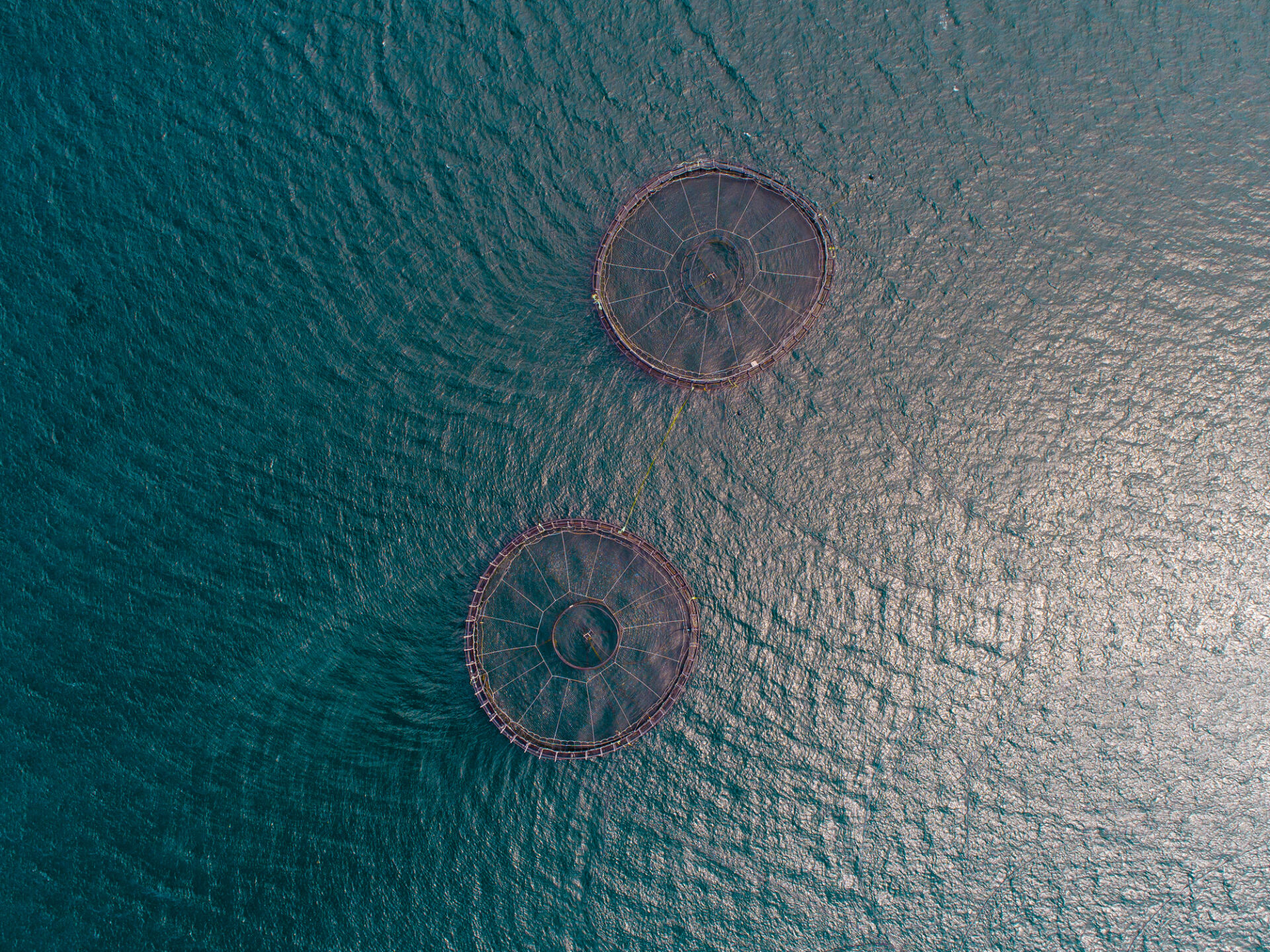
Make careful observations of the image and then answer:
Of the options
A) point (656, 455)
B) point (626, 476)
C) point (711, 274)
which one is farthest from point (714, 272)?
point (626, 476)

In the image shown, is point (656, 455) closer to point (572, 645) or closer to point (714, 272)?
point (714, 272)

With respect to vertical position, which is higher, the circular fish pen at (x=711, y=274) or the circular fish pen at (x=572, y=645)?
the circular fish pen at (x=711, y=274)

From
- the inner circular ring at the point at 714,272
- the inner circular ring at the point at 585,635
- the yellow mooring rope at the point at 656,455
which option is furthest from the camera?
the yellow mooring rope at the point at 656,455

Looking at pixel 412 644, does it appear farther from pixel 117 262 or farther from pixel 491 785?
pixel 117 262

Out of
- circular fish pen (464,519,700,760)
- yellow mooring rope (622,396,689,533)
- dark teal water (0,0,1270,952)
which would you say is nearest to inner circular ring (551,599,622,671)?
circular fish pen (464,519,700,760)

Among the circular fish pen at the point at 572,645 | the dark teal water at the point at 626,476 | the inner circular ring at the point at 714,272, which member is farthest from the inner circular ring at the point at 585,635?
the inner circular ring at the point at 714,272

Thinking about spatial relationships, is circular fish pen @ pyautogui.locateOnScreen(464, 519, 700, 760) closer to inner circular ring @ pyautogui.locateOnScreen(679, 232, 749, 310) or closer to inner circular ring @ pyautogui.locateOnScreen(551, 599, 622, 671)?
inner circular ring @ pyautogui.locateOnScreen(551, 599, 622, 671)

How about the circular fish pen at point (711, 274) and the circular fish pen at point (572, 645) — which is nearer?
the circular fish pen at point (572, 645)

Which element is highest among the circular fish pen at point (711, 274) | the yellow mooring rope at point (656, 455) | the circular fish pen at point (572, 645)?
the circular fish pen at point (711, 274)

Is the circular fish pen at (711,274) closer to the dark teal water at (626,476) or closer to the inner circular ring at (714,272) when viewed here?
the inner circular ring at (714,272)
